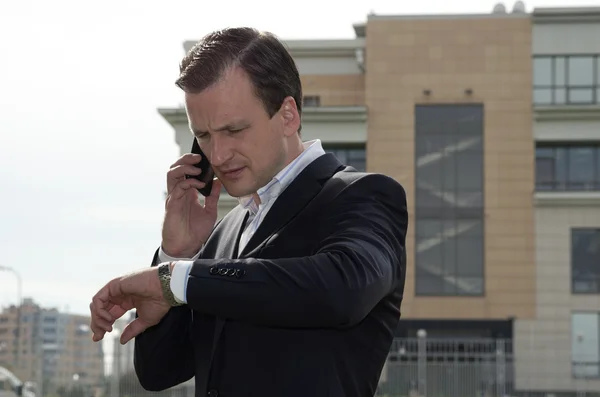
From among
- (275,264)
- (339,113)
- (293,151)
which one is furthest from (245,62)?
(339,113)

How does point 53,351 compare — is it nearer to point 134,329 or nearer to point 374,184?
point 134,329

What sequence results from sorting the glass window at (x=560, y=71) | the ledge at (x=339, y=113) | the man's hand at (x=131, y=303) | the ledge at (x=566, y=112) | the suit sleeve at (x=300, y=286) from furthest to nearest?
the ledge at (x=339, y=113) < the glass window at (x=560, y=71) < the ledge at (x=566, y=112) < the man's hand at (x=131, y=303) < the suit sleeve at (x=300, y=286)

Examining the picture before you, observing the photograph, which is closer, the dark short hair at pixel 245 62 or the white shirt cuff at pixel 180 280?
the white shirt cuff at pixel 180 280

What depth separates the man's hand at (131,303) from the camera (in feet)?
7.61

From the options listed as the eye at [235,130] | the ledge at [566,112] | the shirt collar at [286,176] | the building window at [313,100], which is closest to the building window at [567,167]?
the ledge at [566,112]

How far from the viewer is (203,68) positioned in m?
2.42

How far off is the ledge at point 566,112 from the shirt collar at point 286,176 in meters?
53.7

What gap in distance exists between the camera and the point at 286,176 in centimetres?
258

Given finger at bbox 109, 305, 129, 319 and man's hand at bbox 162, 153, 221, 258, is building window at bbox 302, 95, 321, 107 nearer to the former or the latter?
man's hand at bbox 162, 153, 221, 258

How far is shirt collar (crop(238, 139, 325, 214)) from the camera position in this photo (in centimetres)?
257

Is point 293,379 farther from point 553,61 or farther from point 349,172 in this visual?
point 553,61

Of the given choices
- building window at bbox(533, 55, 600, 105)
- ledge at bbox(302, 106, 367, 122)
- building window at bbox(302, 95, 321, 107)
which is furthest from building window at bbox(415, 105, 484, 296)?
building window at bbox(302, 95, 321, 107)

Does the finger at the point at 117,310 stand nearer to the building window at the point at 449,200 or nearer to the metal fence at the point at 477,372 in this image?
the metal fence at the point at 477,372

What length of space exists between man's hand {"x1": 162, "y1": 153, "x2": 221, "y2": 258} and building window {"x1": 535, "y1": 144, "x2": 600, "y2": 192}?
5454 cm
